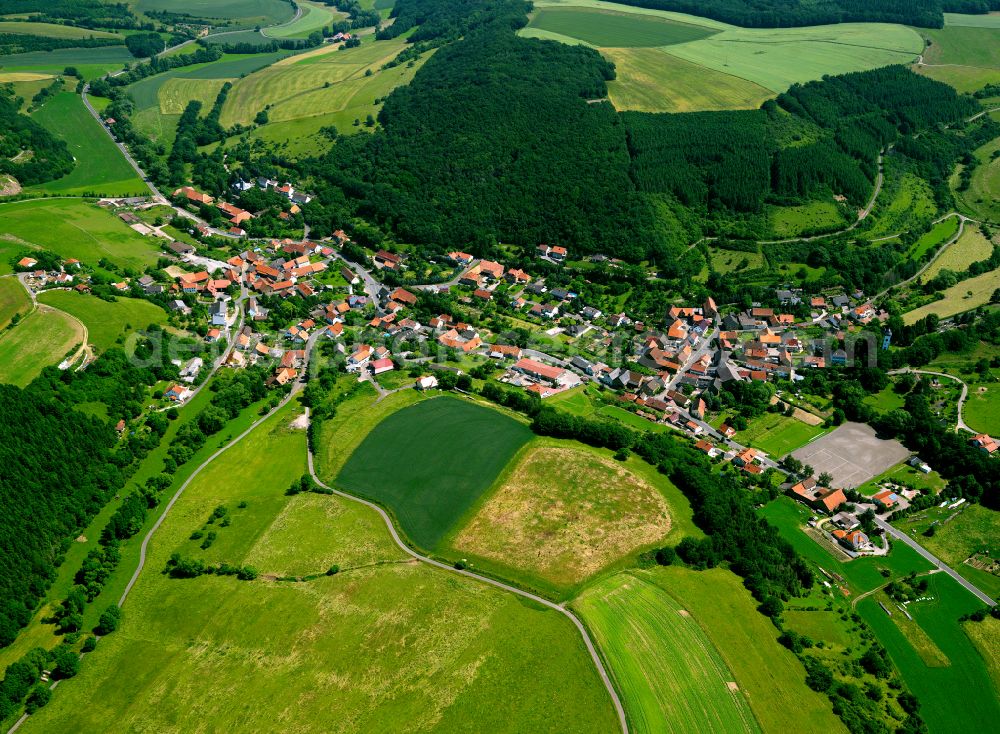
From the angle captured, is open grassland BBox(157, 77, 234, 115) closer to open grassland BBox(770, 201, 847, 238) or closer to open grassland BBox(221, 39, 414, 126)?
open grassland BBox(221, 39, 414, 126)

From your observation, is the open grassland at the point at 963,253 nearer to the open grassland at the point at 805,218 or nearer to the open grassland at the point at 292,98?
the open grassland at the point at 805,218

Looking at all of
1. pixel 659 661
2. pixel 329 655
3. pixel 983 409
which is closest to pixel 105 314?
pixel 329 655

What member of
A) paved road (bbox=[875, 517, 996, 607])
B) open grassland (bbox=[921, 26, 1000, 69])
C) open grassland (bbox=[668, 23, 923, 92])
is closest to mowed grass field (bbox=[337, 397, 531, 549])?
paved road (bbox=[875, 517, 996, 607])

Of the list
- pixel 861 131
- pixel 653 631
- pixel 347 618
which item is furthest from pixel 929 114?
pixel 347 618

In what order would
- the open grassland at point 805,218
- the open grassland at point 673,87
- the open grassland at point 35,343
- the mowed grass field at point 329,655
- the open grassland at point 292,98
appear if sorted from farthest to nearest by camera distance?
1. the open grassland at point 292,98
2. the open grassland at point 673,87
3. the open grassland at point 805,218
4. the open grassland at point 35,343
5. the mowed grass field at point 329,655

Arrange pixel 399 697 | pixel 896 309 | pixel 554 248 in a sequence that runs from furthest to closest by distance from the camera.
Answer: pixel 554 248
pixel 896 309
pixel 399 697

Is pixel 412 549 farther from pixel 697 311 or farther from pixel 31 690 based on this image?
pixel 697 311

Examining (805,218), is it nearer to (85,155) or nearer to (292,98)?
(292,98)

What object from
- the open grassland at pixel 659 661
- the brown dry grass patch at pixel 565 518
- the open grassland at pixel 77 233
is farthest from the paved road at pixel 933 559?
the open grassland at pixel 77 233
